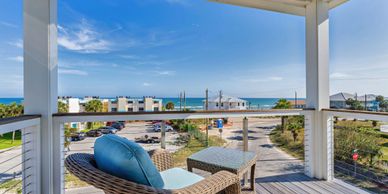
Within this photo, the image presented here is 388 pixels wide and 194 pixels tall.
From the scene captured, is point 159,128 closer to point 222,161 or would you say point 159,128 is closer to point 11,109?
point 222,161

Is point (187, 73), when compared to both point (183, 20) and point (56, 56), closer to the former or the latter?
point (183, 20)

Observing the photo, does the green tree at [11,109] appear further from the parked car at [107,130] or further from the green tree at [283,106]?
the green tree at [283,106]

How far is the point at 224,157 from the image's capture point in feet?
6.13

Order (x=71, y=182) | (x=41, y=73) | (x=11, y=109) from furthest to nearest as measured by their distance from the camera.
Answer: (x=71, y=182)
(x=11, y=109)
(x=41, y=73)

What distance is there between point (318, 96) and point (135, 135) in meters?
2.36

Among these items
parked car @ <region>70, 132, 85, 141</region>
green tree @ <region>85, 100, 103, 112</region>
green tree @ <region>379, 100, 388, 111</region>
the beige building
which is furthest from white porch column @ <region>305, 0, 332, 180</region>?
green tree @ <region>85, 100, 103, 112</region>

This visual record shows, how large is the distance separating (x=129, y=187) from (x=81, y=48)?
25.2 ft

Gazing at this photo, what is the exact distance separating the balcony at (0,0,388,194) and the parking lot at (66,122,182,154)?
0.18 feet

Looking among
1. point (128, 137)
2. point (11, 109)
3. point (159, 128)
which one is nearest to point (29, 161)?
point (11, 109)

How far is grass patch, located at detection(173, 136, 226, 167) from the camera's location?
2.34 meters

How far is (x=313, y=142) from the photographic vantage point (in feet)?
8.57

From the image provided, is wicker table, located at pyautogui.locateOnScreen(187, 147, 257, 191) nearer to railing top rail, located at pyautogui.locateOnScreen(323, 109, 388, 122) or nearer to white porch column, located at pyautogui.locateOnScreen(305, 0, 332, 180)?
white porch column, located at pyautogui.locateOnScreen(305, 0, 332, 180)

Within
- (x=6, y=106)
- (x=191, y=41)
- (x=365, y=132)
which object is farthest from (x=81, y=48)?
(x=365, y=132)

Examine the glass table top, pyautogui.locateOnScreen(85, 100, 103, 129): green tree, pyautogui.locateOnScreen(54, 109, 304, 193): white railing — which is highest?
pyautogui.locateOnScreen(85, 100, 103, 129): green tree
